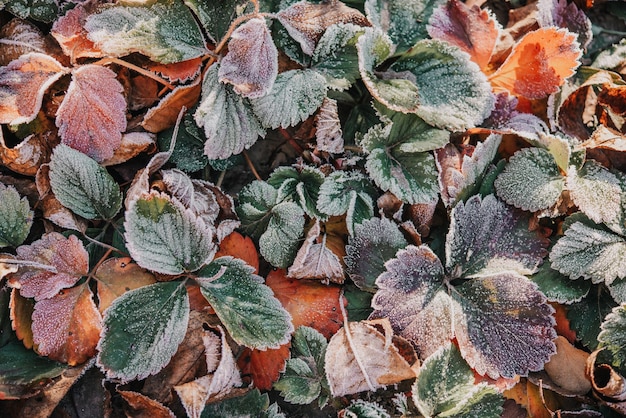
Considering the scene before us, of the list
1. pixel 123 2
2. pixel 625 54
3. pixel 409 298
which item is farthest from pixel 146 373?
pixel 625 54

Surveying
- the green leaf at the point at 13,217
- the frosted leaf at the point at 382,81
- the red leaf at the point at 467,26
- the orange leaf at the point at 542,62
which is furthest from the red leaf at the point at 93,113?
the orange leaf at the point at 542,62

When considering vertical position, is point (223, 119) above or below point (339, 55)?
below

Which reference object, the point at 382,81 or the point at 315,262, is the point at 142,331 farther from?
the point at 382,81

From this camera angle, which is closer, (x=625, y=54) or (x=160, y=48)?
(x=160, y=48)

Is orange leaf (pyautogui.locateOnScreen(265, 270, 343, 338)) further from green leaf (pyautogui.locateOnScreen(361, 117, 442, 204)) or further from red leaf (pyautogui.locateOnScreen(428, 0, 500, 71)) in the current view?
red leaf (pyautogui.locateOnScreen(428, 0, 500, 71))

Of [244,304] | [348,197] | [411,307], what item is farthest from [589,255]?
[244,304]

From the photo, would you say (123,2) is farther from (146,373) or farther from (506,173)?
(506,173)
